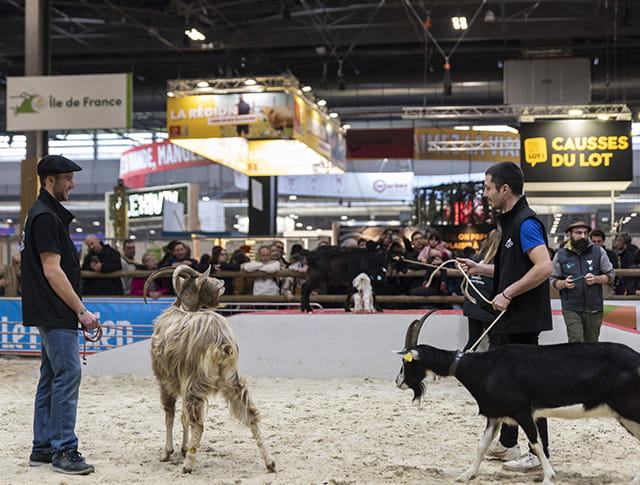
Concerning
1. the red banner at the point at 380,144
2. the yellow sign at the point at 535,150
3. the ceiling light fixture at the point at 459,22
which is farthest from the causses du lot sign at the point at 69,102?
the red banner at the point at 380,144

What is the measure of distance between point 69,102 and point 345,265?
4178mm

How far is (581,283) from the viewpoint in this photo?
27.2 feet

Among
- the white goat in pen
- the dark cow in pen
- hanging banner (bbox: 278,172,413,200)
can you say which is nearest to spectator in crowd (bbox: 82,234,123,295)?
the dark cow in pen

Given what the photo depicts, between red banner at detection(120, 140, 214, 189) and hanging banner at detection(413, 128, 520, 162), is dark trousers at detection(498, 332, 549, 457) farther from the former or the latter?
red banner at detection(120, 140, 214, 189)

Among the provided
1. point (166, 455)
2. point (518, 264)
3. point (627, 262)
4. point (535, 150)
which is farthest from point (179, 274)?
point (535, 150)

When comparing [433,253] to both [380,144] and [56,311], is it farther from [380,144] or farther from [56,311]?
[380,144]

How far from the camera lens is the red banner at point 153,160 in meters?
27.6

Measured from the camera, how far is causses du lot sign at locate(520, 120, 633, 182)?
53.8 feet

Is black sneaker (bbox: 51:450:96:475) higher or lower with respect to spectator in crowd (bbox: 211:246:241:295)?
lower

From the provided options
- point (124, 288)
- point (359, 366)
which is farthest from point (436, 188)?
point (359, 366)

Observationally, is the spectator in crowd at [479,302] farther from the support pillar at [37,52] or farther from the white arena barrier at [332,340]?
the support pillar at [37,52]

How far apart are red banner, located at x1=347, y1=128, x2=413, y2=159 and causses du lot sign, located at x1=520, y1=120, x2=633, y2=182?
597cm

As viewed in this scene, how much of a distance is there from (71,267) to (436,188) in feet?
54.7

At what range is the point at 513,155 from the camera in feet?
74.7
